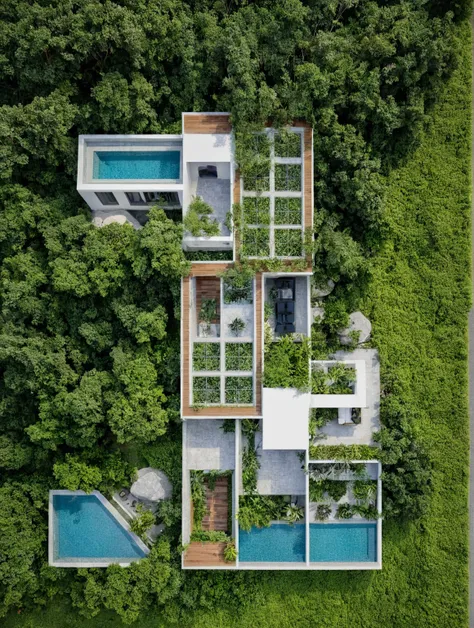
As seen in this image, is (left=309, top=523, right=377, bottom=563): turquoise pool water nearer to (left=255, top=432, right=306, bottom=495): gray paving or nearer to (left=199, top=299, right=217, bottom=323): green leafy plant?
(left=255, top=432, right=306, bottom=495): gray paving

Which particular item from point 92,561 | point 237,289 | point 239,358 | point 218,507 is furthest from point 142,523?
point 237,289

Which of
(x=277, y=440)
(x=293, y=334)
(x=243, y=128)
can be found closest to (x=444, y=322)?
(x=293, y=334)

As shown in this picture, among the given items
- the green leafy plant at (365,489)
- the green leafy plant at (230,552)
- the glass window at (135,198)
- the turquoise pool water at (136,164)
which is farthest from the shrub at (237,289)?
the green leafy plant at (230,552)

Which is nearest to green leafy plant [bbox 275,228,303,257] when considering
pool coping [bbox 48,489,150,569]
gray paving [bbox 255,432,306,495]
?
gray paving [bbox 255,432,306,495]

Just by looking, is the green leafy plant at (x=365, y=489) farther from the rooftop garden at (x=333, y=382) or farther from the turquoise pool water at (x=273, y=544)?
the rooftop garden at (x=333, y=382)

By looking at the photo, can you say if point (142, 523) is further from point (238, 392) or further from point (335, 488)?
point (335, 488)
